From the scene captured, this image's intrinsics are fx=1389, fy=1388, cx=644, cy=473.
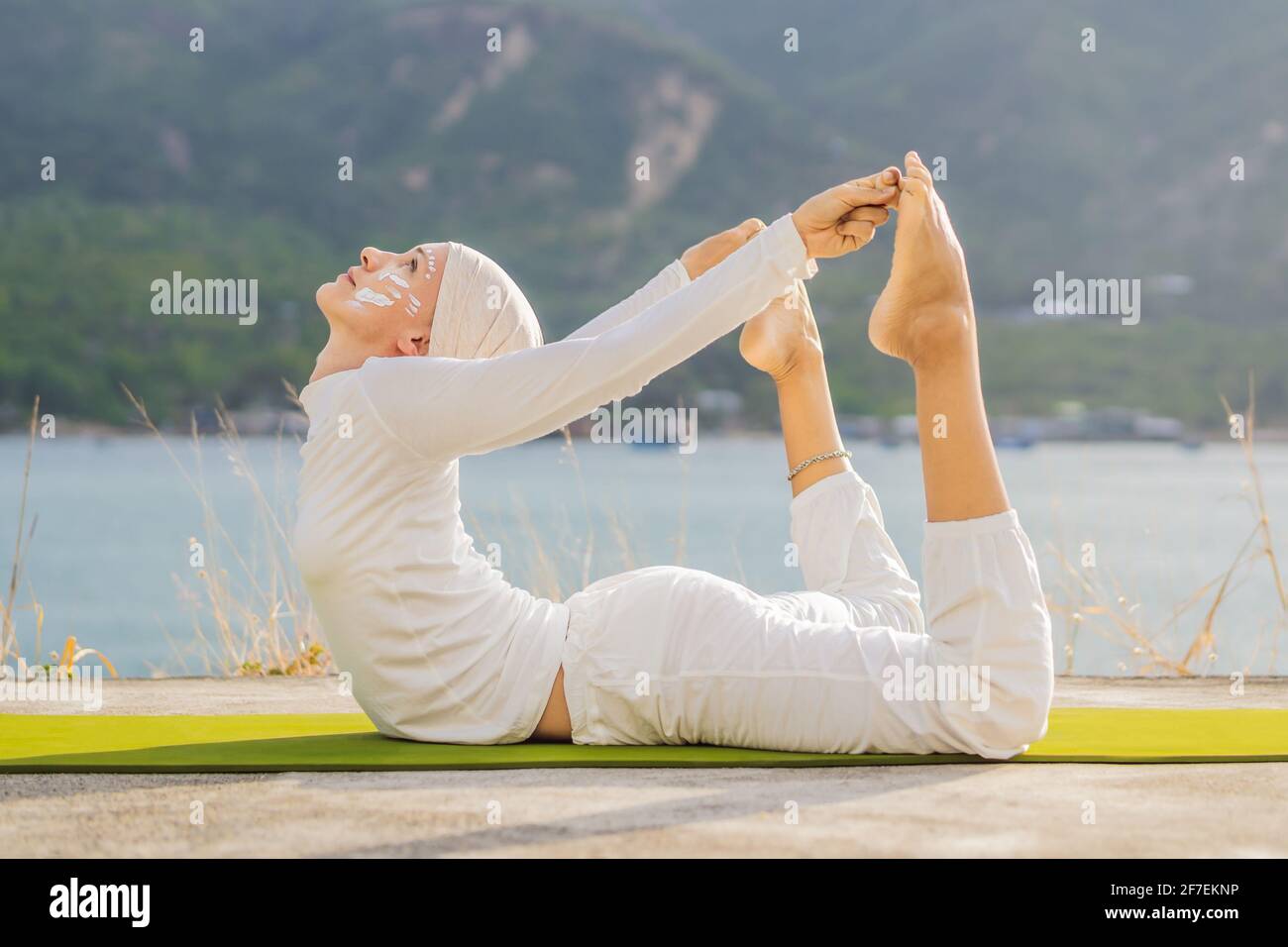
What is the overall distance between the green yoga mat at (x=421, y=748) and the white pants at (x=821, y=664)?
0.04 metres

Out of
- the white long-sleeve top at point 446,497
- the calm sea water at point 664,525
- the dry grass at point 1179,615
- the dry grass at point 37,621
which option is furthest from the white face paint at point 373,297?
the dry grass at point 1179,615

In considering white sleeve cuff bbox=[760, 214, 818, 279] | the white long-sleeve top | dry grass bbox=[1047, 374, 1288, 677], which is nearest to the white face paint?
the white long-sleeve top

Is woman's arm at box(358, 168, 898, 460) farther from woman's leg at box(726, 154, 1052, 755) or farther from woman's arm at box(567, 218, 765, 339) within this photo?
woman's arm at box(567, 218, 765, 339)

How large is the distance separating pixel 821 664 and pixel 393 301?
956 mm

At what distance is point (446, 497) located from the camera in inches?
91.6

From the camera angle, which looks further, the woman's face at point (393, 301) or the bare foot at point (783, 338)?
the bare foot at point (783, 338)

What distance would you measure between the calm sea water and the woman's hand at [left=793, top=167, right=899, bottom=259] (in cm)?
168

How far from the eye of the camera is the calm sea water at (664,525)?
466 cm

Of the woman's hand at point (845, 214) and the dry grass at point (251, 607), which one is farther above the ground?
the woman's hand at point (845, 214)

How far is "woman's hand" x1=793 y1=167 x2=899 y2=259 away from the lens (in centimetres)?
221

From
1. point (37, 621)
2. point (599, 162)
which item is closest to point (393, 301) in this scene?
point (37, 621)

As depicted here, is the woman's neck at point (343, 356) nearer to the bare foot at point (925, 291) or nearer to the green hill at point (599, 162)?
the bare foot at point (925, 291)

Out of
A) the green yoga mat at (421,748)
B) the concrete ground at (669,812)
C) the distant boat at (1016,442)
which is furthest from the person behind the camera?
the distant boat at (1016,442)
